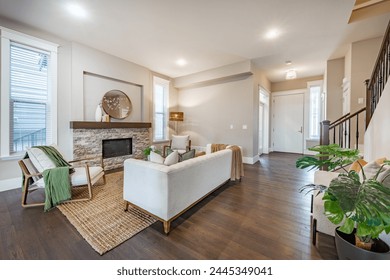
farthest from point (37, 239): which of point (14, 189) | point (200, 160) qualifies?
point (14, 189)

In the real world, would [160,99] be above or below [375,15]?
below

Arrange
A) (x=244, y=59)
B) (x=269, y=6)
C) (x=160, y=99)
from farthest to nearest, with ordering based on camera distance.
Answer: (x=160, y=99) < (x=244, y=59) < (x=269, y=6)

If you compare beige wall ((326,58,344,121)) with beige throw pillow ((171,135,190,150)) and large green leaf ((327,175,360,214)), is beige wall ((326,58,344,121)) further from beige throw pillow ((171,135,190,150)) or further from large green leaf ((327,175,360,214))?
large green leaf ((327,175,360,214))

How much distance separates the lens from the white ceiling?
2.39m

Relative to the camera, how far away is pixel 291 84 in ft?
20.7

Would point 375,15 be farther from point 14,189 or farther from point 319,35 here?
point 14,189

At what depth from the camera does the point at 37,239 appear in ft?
5.12

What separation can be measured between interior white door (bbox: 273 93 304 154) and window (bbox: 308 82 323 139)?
0.29 m

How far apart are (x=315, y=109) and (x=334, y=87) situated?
60.3 inches

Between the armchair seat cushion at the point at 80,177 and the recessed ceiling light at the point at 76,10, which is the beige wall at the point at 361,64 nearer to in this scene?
the recessed ceiling light at the point at 76,10

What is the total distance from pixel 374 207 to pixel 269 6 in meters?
2.81

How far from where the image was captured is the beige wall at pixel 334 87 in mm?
4406

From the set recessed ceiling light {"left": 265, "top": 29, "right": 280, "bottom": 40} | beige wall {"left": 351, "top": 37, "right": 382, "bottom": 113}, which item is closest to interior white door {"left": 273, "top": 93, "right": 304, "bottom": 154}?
beige wall {"left": 351, "top": 37, "right": 382, "bottom": 113}
